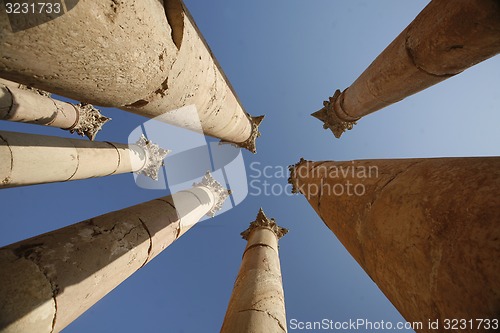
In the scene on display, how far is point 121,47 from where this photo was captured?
8.90 ft

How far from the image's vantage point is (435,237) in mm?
2031

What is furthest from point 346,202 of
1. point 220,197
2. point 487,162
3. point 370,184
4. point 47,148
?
point 220,197

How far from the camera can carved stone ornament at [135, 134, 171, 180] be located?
15.3m

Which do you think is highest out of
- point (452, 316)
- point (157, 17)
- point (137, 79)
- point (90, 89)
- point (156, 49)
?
point (157, 17)

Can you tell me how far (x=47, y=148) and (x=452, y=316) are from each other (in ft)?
31.6

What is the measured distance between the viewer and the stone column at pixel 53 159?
22.8 ft

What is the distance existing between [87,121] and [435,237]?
1348 centimetres

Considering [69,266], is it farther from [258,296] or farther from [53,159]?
[53,159]

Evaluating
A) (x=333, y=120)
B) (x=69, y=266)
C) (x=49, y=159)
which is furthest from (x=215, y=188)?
(x=69, y=266)

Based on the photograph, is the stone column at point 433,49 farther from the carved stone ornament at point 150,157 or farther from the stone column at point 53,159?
the carved stone ornament at point 150,157

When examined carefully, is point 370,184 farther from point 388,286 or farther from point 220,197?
point 220,197

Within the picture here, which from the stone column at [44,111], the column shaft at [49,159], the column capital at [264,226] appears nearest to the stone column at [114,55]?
the column shaft at [49,159]

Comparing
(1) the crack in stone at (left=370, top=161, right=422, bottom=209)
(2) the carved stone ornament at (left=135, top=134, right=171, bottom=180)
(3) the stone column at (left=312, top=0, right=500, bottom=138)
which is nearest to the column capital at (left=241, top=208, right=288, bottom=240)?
(3) the stone column at (left=312, top=0, right=500, bottom=138)

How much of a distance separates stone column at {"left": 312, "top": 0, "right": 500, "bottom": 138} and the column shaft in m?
8.91
